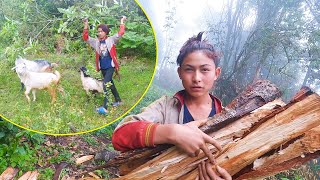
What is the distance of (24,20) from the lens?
1.50m

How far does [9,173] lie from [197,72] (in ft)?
4.75

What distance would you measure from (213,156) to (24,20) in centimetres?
97

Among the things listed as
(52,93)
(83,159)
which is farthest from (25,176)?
(52,93)

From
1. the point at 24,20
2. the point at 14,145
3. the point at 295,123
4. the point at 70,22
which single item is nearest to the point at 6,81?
the point at 24,20

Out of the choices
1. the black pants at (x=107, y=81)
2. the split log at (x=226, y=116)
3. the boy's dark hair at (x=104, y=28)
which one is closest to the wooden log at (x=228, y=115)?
the split log at (x=226, y=116)

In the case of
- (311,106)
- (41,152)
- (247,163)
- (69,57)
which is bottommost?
(41,152)

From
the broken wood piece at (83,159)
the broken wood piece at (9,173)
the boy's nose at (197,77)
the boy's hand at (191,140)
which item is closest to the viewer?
the boy's hand at (191,140)

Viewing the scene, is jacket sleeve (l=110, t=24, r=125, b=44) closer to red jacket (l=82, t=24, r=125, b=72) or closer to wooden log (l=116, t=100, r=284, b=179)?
red jacket (l=82, t=24, r=125, b=72)

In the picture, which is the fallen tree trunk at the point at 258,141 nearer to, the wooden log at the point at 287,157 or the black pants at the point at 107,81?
the wooden log at the point at 287,157

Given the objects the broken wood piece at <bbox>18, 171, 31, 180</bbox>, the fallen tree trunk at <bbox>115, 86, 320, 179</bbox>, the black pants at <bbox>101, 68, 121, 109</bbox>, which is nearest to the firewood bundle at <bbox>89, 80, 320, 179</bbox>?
the fallen tree trunk at <bbox>115, 86, 320, 179</bbox>

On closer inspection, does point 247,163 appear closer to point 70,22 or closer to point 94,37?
point 94,37

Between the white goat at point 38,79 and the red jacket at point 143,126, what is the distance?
21.7 inches

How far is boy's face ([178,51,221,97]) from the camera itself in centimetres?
106

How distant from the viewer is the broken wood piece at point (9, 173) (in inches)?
80.2
